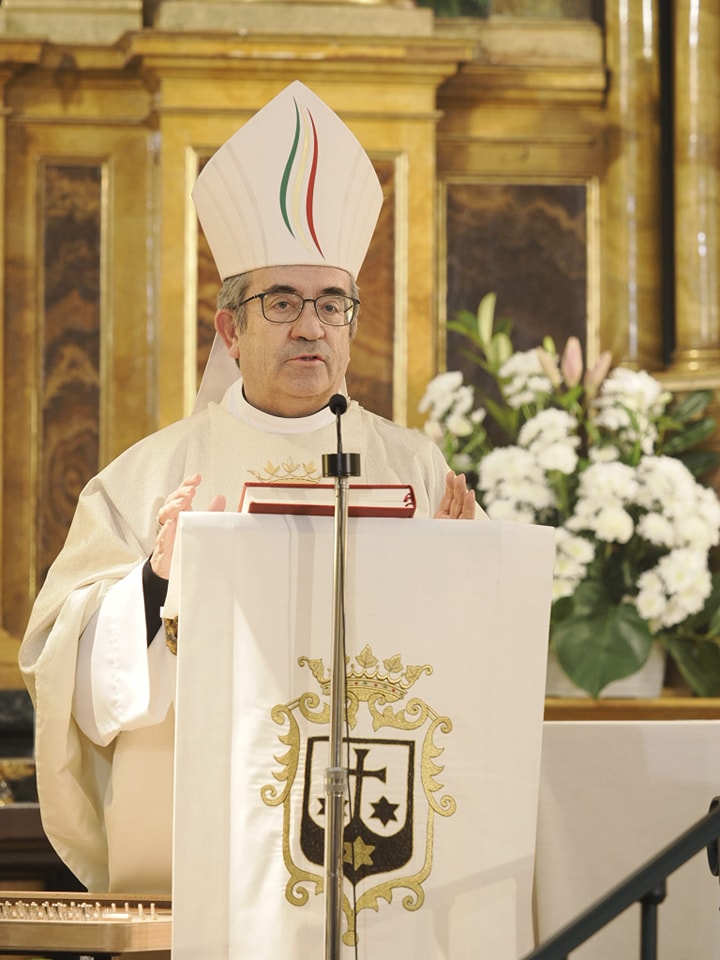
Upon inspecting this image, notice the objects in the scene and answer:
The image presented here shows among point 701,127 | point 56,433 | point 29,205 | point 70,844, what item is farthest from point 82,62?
point 70,844

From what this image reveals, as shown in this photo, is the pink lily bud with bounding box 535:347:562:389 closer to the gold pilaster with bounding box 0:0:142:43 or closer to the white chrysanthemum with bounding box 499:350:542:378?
the white chrysanthemum with bounding box 499:350:542:378

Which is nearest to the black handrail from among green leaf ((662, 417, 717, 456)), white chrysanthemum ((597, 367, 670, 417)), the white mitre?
the white mitre

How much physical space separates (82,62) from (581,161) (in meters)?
1.73

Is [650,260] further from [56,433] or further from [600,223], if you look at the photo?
[56,433]

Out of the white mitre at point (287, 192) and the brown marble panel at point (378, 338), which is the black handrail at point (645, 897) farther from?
the brown marble panel at point (378, 338)

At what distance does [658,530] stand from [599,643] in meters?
0.38

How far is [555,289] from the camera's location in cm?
538

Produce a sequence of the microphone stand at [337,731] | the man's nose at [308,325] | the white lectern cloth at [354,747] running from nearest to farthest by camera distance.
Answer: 1. the microphone stand at [337,731]
2. the white lectern cloth at [354,747]
3. the man's nose at [308,325]

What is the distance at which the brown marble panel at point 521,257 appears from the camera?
17.6ft

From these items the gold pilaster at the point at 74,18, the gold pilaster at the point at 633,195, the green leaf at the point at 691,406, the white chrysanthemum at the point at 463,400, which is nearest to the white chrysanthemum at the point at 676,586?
the green leaf at the point at 691,406

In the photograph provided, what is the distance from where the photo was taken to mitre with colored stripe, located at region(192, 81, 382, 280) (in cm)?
343

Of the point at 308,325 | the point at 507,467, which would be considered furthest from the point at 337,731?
the point at 507,467

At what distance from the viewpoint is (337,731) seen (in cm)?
234

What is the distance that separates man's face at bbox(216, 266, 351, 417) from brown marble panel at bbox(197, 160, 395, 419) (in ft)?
5.31
